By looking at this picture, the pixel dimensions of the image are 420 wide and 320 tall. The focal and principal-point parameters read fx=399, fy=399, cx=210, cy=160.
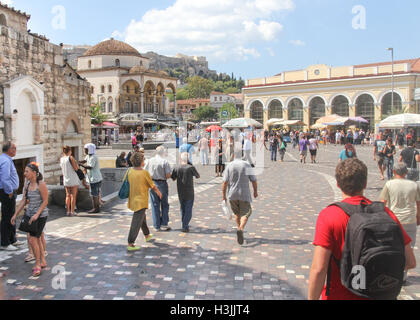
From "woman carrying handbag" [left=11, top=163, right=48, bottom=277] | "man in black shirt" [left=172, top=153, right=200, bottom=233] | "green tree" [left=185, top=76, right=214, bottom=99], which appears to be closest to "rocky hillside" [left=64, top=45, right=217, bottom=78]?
"green tree" [left=185, top=76, right=214, bottom=99]

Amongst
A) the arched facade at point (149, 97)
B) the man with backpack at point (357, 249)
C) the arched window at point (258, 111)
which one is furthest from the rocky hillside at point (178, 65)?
the man with backpack at point (357, 249)

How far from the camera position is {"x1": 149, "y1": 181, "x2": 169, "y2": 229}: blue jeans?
7.76 m

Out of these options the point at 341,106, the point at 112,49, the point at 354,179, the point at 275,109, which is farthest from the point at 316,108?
the point at 354,179

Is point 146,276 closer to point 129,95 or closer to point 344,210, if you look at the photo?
point 344,210

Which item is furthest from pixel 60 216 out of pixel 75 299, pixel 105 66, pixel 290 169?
pixel 105 66

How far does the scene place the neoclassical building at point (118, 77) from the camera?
6200 centimetres

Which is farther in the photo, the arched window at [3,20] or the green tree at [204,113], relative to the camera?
the green tree at [204,113]

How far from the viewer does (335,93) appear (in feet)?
157

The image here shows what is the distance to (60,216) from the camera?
9.11m

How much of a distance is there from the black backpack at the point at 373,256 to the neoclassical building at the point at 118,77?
200ft

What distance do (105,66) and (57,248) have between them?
199 feet

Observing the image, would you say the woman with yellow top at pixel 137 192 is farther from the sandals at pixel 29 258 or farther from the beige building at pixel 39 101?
the beige building at pixel 39 101

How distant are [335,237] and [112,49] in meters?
65.9
